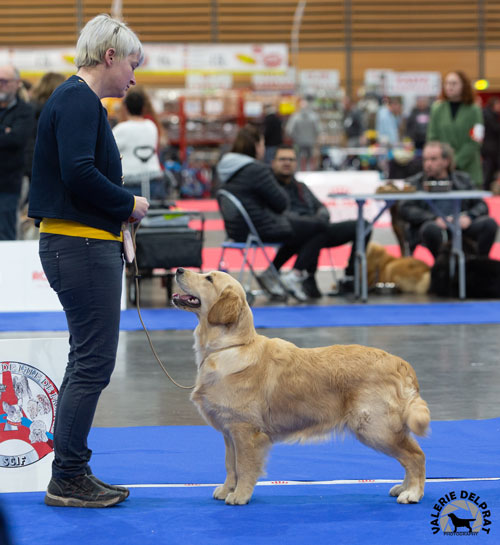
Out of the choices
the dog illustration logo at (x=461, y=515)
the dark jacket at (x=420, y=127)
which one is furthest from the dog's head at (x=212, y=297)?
the dark jacket at (x=420, y=127)

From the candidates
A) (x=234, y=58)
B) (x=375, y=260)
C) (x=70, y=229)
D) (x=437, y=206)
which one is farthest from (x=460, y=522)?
(x=234, y=58)

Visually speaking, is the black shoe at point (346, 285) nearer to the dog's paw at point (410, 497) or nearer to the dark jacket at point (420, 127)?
the dog's paw at point (410, 497)

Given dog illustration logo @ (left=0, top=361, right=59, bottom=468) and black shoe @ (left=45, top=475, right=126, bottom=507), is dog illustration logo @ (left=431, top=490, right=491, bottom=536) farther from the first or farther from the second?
dog illustration logo @ (left=0, top=361, right=59, bottom=468)

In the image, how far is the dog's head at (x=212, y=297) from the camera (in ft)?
10.5

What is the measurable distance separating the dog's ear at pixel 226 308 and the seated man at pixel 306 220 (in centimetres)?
484

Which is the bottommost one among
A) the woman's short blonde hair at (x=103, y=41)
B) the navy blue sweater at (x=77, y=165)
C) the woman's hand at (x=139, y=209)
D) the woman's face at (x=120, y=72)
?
the woman's hand at (x=139, y=209)

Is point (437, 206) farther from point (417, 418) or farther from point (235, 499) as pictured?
point (235, 499)

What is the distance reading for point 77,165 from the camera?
9.70 ft

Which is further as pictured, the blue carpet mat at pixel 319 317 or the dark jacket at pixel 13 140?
the dark jacket at pixel 13 140

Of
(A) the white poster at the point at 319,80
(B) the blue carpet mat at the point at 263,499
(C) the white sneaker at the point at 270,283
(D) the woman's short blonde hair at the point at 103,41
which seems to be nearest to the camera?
(B) the blue carpet mat at the point at 263,499

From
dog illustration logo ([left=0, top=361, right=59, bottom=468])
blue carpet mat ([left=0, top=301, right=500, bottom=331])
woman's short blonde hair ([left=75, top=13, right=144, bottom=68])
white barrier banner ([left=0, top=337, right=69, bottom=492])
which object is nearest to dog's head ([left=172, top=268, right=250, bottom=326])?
white barrier banner ([left=0, top=337, right=69, bottom=492])

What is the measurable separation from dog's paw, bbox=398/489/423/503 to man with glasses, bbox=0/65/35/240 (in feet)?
16.9

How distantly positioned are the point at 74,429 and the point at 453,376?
2827 mm

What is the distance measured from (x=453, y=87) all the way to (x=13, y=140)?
4.16 m
